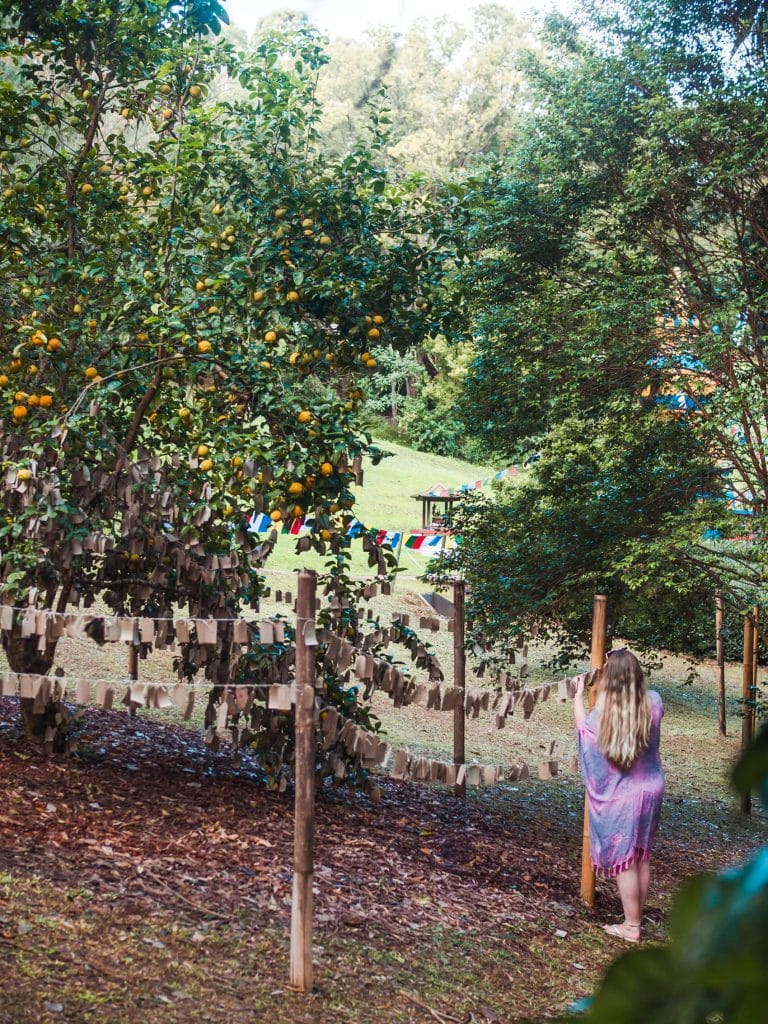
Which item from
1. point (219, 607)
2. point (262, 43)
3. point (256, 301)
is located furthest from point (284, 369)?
point (262, 43)

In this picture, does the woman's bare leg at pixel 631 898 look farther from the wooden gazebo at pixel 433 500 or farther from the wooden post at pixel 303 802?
the wooden gazebo at pixel 433 500

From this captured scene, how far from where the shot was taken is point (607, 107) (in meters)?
9.88

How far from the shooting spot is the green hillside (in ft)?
68.3

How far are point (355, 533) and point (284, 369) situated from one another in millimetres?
981

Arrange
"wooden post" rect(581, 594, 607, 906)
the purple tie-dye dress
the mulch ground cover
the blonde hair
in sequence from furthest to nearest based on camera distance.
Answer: "wooden post" rect(581, 594, 607, 906) < the purple tie-dye dress < the blonde hair < the mulch ground cover

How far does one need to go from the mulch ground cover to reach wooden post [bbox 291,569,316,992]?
0.14m

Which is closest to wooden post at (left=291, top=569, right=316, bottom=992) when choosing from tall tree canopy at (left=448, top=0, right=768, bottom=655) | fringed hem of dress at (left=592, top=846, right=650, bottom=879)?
fringed hem of dress at (left=592, top=846, right=650, bottom=879)

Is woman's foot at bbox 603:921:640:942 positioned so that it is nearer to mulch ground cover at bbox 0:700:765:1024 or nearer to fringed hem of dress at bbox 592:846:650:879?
mulch ground cover at bbox 0:700:765:1024

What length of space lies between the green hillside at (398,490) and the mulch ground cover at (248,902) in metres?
12.4

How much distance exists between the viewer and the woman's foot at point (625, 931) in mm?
5469

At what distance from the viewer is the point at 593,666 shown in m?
5.92

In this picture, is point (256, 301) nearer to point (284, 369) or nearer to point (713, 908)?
point (284, 369)

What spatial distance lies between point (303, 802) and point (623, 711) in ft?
5.98

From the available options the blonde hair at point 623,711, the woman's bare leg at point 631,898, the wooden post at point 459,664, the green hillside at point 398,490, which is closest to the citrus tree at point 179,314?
the blonde hair at point 623,711
